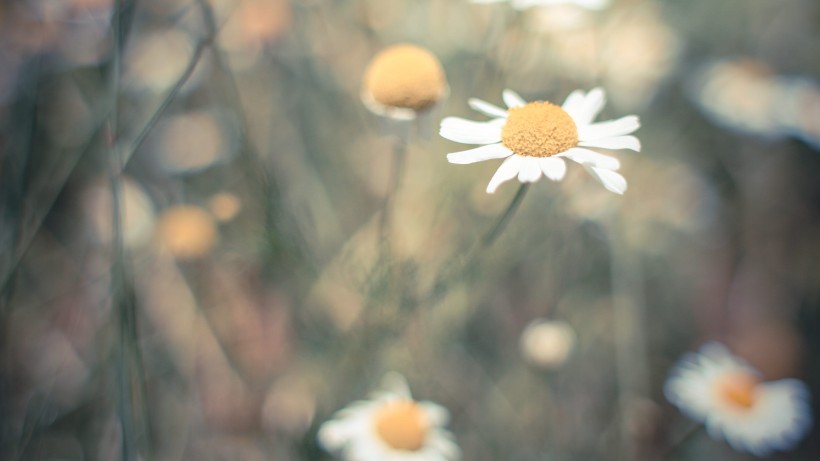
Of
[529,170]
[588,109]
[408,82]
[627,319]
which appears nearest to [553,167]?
[529,170]

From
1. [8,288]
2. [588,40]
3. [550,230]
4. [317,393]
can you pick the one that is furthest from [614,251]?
[8,288]

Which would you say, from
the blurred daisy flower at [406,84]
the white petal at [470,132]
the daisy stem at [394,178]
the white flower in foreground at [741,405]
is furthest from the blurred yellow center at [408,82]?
the white flower in foreground at [741,405]

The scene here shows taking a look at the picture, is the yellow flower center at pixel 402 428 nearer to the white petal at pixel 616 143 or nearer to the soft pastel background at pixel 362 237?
the soft pastel background at pixel 362 237

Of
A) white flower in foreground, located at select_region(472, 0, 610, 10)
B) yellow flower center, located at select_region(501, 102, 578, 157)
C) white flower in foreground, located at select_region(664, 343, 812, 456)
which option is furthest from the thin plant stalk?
yellow flower center, located at select_region(501, 102, 578, 157)

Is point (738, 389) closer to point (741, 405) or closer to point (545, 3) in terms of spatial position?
point (741, 405)

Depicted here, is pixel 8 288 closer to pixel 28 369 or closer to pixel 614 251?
pixel 28 369

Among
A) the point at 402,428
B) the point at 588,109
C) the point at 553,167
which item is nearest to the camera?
the point at 553,167
